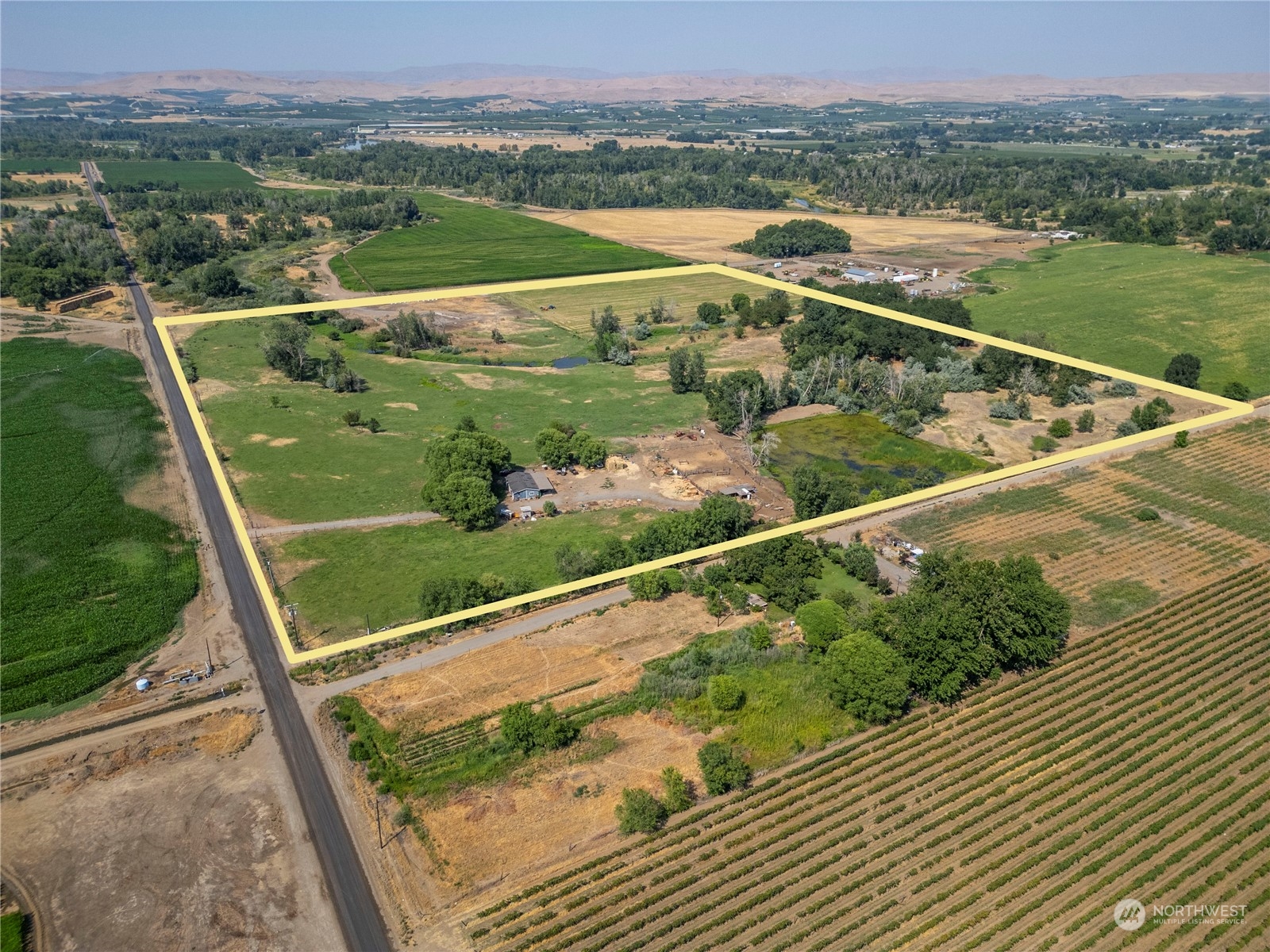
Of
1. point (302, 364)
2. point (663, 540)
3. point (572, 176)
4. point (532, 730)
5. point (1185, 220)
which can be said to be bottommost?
point (532, 730)

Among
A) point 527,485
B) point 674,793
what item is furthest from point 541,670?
point 527,485

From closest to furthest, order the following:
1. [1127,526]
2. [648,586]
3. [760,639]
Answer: [760,639]
[648,586]
[1127,526]

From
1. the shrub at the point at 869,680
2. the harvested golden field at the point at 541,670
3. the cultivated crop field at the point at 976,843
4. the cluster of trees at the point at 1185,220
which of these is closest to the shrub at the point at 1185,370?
the cultivated crop field at the point at 976,843

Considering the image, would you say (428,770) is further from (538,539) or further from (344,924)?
(538,539)

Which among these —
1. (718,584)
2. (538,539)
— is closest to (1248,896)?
(718,584)

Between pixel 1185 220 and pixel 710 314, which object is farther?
pixel 1185 220

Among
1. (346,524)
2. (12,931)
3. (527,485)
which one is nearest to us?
(12,931)

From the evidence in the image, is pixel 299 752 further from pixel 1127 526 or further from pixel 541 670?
pixel 1127 526
